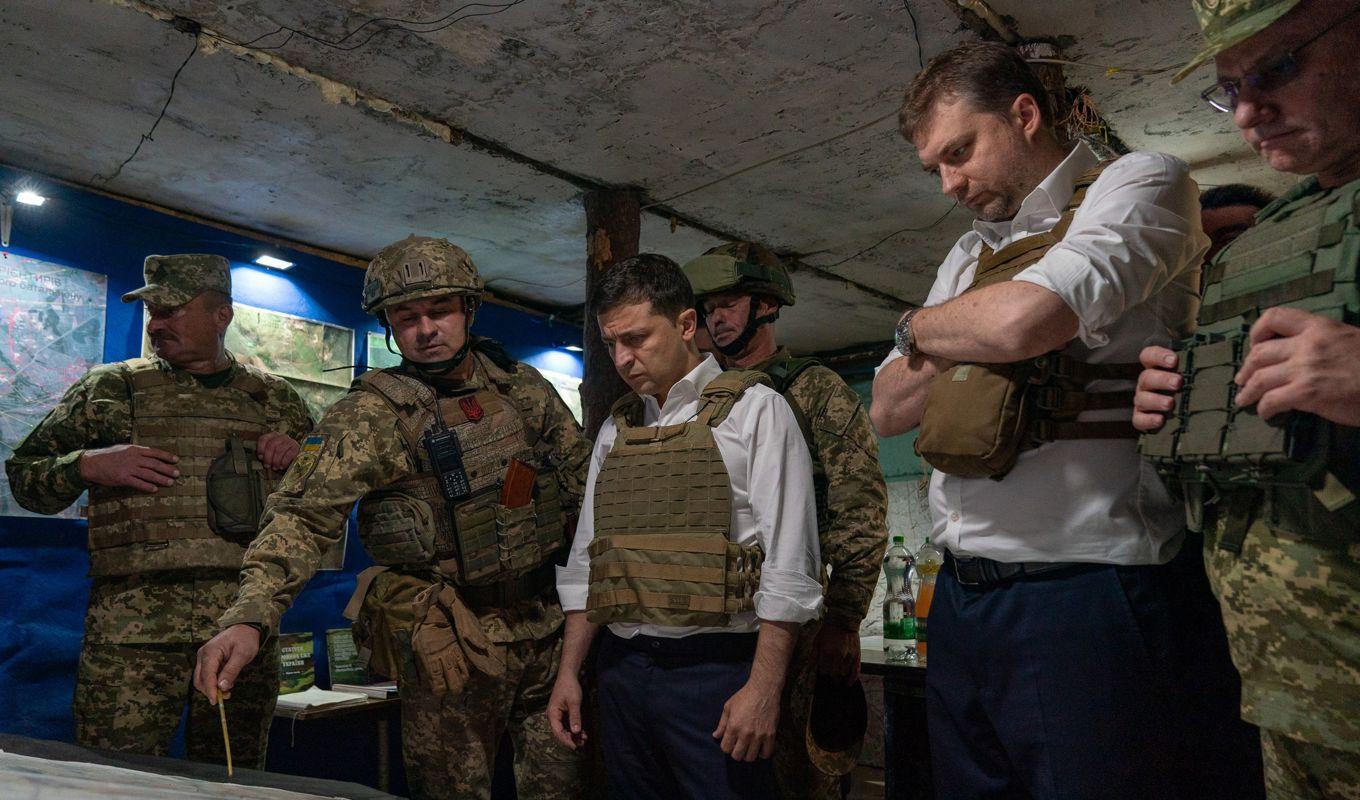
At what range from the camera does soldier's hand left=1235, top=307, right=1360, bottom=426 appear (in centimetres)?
103

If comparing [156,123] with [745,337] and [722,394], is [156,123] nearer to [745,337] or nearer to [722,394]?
[745,337]

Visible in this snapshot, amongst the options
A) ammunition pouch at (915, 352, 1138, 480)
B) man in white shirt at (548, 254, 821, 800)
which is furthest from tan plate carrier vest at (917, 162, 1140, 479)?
man in white shirt at (548, 254, 821, 800)

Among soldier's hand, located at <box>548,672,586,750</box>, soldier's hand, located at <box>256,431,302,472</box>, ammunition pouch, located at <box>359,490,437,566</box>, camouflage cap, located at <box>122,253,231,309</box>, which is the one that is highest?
camouflage cap, located at <box>122,253,231,309</box>

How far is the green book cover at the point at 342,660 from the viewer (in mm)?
4859

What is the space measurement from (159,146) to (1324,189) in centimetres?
450

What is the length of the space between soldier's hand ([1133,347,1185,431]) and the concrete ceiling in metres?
2.35

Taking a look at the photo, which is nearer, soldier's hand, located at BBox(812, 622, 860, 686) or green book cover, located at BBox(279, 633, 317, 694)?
soldier's hand, located at BBox(812, 622, 860, 686)

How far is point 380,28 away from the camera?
335 cm

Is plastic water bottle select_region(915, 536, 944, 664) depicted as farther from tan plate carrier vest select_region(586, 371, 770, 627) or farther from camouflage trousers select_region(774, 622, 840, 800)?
tan plate carrier vest select_region(586, 371, 770, 627)

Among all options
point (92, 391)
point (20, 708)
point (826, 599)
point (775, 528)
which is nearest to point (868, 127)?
point (826, 599)

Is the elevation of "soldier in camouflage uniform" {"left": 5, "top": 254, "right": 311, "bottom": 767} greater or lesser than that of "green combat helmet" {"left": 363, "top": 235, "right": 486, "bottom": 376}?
lesser

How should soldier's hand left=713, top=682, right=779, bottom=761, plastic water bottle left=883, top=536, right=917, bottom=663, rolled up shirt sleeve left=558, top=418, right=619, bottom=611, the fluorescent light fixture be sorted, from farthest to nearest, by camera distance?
the fluorescent light fixture
plastic water bottle left=883, top=536, right=917, bottom=663
rolled up shirt sleeve left=558, top=418, right=619, bottom=611
soldier's hand left=713, top=682, right=779, bottom=761

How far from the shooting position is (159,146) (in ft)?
13.9

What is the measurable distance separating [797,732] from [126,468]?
8.11 ft
